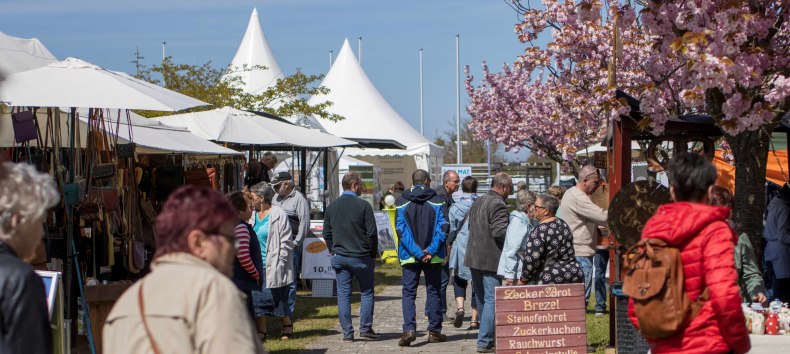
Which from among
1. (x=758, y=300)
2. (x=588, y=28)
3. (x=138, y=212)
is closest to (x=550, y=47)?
(x=588, y=28)

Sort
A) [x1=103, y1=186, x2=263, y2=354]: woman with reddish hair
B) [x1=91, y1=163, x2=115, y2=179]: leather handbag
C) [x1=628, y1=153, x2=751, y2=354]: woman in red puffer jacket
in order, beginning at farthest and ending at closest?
[x1=91, y1=163, x2=115, y2=179]: leather handbag, [x1=628, y1=153, x2=751, y2=354]: woman in red puffer jacket, [x1=103, y1=186, x2=263, y2=354]: woman with reddish hair

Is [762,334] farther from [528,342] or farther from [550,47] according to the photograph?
[550,47]

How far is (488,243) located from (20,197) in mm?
7070

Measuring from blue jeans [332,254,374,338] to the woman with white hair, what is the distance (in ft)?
24.6

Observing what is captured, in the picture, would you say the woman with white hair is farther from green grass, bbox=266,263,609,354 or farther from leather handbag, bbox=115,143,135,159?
leather handbag, bbox=115,143,135,159

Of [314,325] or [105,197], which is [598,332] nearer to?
[314,325]

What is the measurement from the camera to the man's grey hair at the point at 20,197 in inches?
153

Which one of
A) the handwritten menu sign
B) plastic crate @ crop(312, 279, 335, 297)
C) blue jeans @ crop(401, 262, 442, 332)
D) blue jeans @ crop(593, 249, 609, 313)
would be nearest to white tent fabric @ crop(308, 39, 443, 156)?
plastic crate @ crop(312, 279, 335, 297)

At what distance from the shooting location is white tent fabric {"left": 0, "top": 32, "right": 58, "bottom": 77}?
9237 mm

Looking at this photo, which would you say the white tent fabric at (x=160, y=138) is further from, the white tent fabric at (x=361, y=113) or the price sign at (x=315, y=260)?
the white tent fabric at (x=361, y=113)

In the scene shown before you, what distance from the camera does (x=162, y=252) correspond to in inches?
133

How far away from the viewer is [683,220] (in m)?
4.70

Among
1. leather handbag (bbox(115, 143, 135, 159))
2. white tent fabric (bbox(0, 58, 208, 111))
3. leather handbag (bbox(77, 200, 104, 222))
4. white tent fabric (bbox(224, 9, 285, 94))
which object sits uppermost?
white tent fabric (bbox(224, 9, 285, 94))

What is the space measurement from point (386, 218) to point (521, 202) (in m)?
11.5
